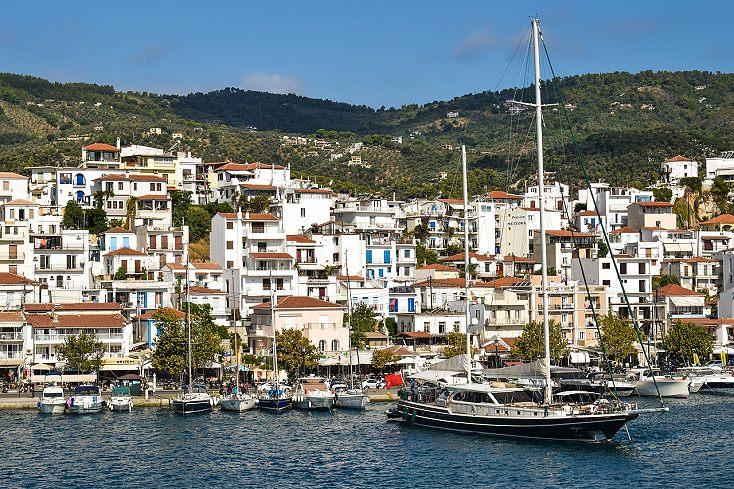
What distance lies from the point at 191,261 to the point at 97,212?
1110cm

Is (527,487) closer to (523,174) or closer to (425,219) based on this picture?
(425,219)

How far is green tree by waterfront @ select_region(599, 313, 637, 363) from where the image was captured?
338 feet

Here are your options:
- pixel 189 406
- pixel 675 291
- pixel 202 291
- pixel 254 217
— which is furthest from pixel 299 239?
pixel 189 406

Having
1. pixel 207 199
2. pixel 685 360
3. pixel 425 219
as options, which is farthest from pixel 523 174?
pixel 685 360

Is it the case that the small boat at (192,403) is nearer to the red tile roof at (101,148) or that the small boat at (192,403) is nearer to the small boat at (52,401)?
the small boat at (52,401)

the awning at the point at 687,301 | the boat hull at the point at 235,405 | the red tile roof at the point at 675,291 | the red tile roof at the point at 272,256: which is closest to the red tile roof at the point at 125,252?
the red tile roof at the point at 272,256

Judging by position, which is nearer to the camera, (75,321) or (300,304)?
(75,321)

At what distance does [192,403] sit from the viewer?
78938 mm

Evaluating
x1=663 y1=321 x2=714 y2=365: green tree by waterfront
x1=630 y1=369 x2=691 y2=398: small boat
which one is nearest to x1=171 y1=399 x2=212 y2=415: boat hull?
x1=630 y1=369 x2=691 y2=398: small boat

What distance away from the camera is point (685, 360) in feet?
356

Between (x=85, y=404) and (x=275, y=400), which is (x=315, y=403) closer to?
(x=275, y=400)

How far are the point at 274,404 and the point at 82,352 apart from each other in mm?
15044

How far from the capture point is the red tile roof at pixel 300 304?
9750cm

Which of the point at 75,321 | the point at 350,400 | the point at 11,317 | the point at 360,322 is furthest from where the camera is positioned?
the point at 360,322
